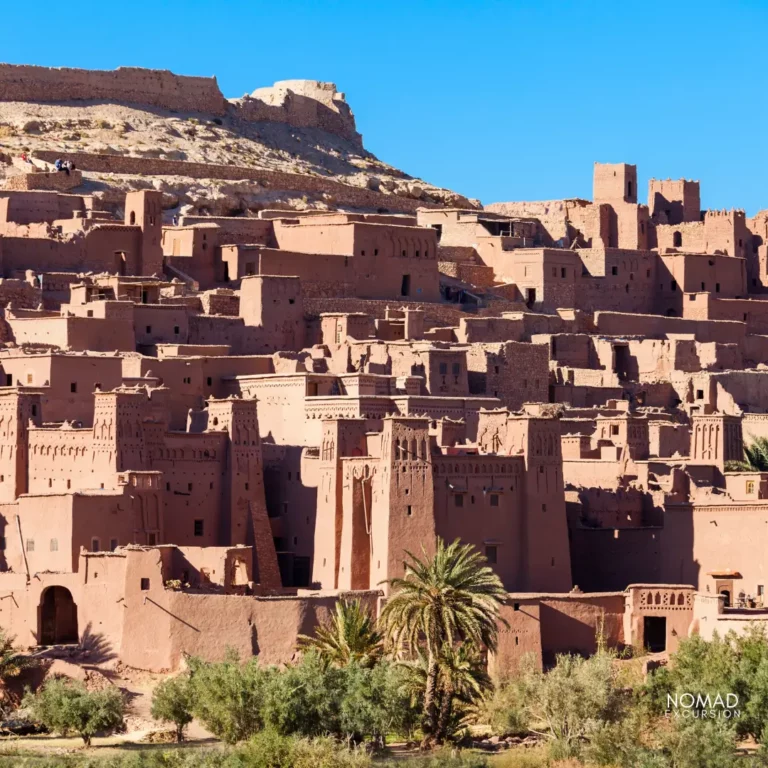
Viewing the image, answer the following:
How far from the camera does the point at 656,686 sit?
4341cm

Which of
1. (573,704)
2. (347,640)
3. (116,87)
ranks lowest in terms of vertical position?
(573,704)

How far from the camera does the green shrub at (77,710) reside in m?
41.8

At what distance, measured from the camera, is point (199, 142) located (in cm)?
7669

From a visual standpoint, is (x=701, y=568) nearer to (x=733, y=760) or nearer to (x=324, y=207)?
(x=733, y=760)

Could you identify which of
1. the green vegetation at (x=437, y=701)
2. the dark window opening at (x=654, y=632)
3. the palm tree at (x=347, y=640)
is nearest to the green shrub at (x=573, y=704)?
the green vegetation at (x=437, y=701)

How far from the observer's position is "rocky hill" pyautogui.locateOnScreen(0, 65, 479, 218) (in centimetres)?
7069

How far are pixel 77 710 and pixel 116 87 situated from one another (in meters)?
38.7

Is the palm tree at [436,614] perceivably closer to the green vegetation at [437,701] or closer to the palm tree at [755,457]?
the green vegetation at [437,701]

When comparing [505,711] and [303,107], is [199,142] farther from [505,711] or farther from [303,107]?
[505,711]

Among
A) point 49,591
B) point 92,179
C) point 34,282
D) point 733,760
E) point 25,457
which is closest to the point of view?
point 733,760

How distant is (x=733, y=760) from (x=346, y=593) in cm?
857

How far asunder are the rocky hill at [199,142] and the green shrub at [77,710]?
1049 inches

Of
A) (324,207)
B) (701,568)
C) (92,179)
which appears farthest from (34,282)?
(701,568)

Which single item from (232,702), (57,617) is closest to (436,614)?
(232,702)
